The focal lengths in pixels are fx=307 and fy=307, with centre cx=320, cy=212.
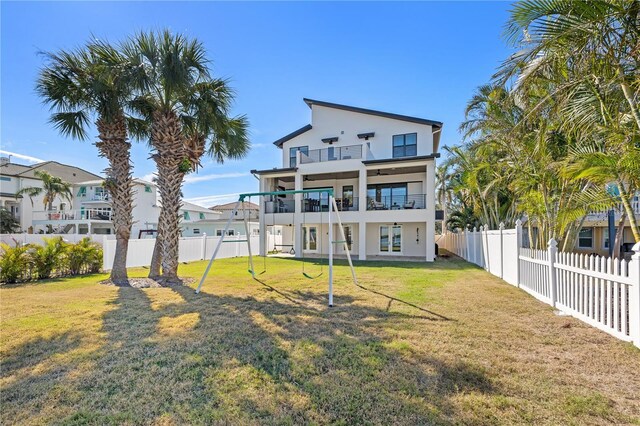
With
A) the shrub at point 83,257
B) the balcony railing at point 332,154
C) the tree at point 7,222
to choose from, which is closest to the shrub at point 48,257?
the shrub at point 83,257

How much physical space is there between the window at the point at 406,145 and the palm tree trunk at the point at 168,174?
1481 centimetres

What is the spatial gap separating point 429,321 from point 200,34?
9.99 meters

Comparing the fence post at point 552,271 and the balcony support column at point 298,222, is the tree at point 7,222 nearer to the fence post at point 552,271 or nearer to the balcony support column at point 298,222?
the balcony support column at point 298,222

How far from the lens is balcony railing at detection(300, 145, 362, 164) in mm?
20719

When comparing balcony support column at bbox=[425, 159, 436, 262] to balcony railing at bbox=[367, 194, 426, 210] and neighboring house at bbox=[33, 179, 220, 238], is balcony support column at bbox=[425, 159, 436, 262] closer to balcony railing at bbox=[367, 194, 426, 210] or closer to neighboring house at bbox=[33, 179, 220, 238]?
balcony railing at bbox=[367, 194, 426, 210]

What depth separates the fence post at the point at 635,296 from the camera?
428 centimetres

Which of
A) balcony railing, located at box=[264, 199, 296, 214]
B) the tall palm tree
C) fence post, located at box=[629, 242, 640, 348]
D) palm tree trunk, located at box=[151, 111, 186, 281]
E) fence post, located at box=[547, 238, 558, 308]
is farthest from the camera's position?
balcony railing, located at box=[264, 199, 296, 214]

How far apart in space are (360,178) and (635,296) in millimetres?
15588

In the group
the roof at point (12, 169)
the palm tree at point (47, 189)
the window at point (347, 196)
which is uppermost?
the roof at point (12, 169)

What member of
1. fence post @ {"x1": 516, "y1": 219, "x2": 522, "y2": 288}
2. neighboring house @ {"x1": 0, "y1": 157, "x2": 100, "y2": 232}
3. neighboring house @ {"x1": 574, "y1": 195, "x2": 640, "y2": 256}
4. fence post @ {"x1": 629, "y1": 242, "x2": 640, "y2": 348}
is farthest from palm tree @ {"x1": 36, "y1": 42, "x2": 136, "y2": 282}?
neighboring house @ {"x1": 0, "y1": 157, "x2": 100, "y2": 232}

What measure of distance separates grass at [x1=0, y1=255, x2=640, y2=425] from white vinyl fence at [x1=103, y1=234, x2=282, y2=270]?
13.4ft

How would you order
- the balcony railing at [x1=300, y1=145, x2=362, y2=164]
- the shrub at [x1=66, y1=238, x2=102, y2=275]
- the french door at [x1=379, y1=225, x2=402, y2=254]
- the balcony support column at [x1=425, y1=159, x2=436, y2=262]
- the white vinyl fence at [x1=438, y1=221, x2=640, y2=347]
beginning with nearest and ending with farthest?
the white vinyl fence at [x1=438, y1=221, x2=640, y2=347] < the shrub at [x1=66, y1=238, x2=102, y2=275] < the balcony support column at [x1=425, y1=159, x2=436, y2=262] < the balcony railing at [x1=300, y1=145, x2=362, y2=164] < the french door at [x1=379, y1=225, x2=402, y2=254]

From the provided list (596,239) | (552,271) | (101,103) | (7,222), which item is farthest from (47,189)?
(596,239)

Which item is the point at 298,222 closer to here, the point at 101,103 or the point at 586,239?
the point at 101,103
